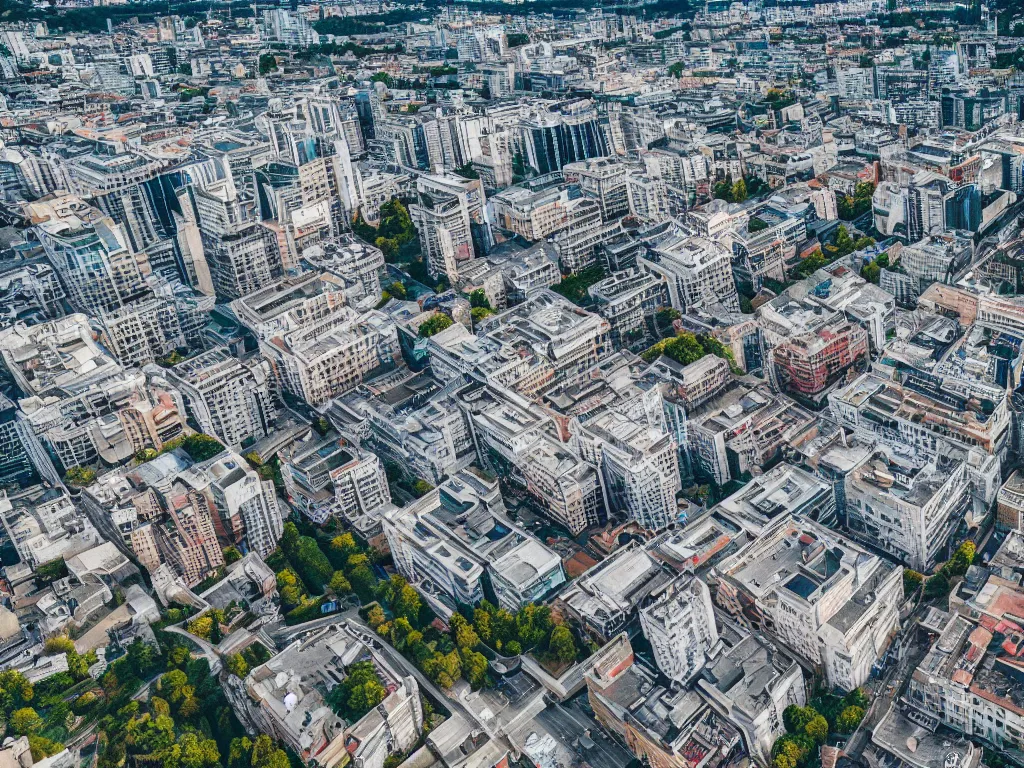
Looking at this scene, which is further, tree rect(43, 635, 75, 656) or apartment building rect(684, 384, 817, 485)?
apartment building rect(684, 384, 817, 485)

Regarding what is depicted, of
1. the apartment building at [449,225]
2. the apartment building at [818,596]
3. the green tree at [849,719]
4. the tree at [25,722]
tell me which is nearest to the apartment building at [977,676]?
the green tree at [849,719]

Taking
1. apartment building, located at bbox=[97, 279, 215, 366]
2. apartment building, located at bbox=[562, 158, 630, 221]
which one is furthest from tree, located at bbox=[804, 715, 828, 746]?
apartment building, located at bbox=[562, 158, 630, 221]

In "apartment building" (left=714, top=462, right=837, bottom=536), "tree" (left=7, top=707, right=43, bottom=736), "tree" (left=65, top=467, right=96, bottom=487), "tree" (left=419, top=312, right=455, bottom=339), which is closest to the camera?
"tree" (left=7, top=707, right=43, bottom=736)

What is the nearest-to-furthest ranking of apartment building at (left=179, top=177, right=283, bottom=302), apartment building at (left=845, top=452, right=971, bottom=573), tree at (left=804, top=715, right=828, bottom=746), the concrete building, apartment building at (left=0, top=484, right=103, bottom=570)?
tree at (left=804, top=715, right=828, bottom=746) < the concrete building < apartment building at (left=845, top=452, right=971, bottom=573) < apartment building at (left=0, top=484, right=103, bottom=570) < apartment building at (left=179, top=177, right=283, bottom=302)

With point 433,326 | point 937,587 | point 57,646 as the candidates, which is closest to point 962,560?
point 937,587

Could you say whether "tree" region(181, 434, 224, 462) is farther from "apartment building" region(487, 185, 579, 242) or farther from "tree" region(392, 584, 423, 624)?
"apartment building" region(487, 185, 579, 242)

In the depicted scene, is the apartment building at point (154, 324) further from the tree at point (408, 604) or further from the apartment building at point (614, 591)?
the apartment building at point (614, 591)
